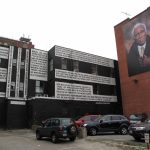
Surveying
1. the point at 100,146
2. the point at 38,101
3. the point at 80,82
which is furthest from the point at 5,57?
the point at 100,146

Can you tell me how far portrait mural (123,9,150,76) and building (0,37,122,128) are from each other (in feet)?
17.9

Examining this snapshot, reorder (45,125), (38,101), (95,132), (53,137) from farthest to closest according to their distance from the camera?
(38,101), (95,132), (45,125), (53,137)

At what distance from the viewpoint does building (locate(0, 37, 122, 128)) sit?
3067cm

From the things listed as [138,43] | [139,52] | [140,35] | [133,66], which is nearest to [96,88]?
[133,66]

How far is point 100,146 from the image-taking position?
14.9m

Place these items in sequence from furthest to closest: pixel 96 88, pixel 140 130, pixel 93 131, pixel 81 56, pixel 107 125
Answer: pixel 96 88 → pixel 81 56 → pixel 107 125 → pixel 93 131 → pixel 140 130

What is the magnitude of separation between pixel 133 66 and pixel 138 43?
341cm

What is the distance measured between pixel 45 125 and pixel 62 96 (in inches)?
533

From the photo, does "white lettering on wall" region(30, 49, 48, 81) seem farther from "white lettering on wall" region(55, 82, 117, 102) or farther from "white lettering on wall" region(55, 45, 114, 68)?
"white lettering on wall" region(55, 82, 117, 102)

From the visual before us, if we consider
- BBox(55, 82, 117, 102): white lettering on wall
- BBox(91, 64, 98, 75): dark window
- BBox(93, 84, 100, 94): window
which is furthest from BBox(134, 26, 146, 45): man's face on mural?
BBox(55, 82, 117, 102): white lettering on wall

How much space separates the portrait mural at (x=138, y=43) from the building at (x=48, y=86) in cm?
546

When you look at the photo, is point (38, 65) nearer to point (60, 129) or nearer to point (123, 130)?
point (123, 130)

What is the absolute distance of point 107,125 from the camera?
2153 cm

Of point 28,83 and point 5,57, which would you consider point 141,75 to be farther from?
point 5,57
